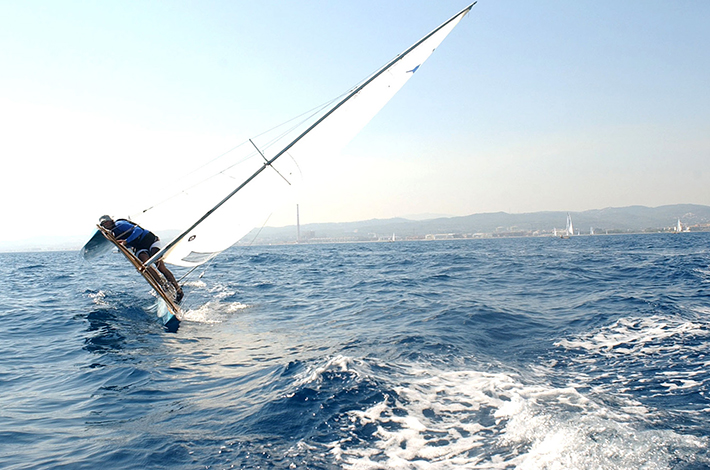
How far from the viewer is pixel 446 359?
7895mm

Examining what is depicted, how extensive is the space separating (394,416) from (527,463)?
1.78 meters

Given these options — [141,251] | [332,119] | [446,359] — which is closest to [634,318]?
[446,359]

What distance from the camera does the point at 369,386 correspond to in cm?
630

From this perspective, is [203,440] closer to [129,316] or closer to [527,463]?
[527,463]

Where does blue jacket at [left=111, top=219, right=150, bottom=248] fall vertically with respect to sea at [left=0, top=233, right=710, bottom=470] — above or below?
above

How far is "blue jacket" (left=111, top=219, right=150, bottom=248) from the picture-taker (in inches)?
480

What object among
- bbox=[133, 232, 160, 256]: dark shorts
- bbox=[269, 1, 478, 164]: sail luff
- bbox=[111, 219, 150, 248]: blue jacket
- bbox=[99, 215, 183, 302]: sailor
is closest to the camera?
bbox=[269, 1, 478, 164]: sail luff

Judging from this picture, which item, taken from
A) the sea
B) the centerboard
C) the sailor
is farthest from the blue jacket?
the sea

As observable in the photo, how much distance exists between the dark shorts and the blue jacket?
8 cm

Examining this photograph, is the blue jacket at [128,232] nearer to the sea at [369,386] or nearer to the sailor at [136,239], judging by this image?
the sailor at [136,239]

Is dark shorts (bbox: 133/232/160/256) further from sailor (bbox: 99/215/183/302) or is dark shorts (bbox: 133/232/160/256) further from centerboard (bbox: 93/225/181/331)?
centerboard (bbox: 93/225/181/331)

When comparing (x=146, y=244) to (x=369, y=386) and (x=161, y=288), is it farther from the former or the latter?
(x=369, y=386)

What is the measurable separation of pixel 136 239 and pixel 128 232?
1.00 feet

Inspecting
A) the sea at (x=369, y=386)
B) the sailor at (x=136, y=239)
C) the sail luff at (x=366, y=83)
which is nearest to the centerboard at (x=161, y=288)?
the sailor at (x=136, y=239)
